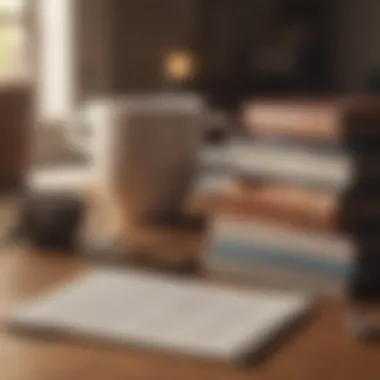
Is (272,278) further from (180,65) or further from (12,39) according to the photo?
(12,39)

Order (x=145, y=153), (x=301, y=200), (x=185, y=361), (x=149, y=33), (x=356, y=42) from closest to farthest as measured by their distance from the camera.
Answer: (x=185, y=361)
(x=301, y=200)
(x=145, y=153)
(x=356, y=42)
(x=149, y=33)

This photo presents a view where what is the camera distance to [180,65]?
1924 mm

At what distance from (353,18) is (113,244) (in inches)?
37.3

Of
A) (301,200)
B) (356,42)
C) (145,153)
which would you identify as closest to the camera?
(301,200)

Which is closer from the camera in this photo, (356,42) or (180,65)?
(356,42)

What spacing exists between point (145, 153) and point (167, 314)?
373 mm

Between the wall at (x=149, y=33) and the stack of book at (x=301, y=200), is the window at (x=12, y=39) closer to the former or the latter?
the wall at (x=149, y=33)

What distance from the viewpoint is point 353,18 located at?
1.82 m

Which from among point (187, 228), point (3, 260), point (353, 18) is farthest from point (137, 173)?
point (353, 18)

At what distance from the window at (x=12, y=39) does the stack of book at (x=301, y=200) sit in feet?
3.49

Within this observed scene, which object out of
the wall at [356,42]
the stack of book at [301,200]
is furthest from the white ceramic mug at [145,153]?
the wall at [356,42]

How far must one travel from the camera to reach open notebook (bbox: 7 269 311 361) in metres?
0.70

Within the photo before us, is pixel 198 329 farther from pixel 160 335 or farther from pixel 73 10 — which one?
pixel 73 10

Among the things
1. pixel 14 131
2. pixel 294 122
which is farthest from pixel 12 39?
pixel 294 122
